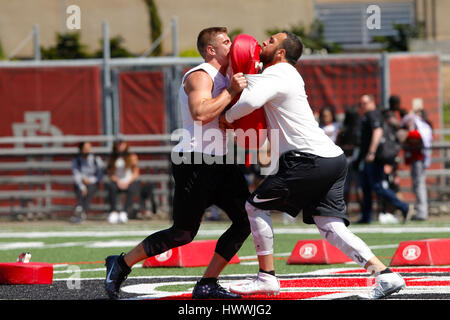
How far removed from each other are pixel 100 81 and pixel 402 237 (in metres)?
7.56

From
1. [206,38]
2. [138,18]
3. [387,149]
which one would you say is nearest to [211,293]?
[206,38]

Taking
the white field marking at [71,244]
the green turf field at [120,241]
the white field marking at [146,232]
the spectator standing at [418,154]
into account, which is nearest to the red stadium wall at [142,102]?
the green turf field at [120,241]

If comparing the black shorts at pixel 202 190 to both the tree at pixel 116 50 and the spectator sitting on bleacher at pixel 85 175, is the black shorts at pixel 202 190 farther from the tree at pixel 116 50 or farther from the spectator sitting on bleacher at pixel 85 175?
the tree at pixel 116 50

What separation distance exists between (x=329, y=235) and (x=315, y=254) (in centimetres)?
286

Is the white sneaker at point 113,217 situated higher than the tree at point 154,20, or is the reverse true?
the tree at point 154,20

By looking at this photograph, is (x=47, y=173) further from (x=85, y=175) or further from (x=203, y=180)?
(x=203, y=180)

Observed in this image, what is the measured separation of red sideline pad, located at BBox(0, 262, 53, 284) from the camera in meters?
8.38

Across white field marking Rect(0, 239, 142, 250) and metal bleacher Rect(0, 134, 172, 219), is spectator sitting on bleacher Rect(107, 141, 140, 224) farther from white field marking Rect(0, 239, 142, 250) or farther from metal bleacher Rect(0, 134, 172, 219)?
white field marking Rect(0, 239, 142, 250)

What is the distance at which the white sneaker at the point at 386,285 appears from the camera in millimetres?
6672

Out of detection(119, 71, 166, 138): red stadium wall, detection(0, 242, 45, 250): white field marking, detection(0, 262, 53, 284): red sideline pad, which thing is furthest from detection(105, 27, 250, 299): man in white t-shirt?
detection(119, 71, 166, 138): red stadium wall

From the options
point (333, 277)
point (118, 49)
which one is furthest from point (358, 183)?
point (118, 49)

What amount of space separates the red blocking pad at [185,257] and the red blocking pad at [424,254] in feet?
5.54

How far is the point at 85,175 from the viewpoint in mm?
17953

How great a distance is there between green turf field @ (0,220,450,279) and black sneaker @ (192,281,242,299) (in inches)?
78.1
